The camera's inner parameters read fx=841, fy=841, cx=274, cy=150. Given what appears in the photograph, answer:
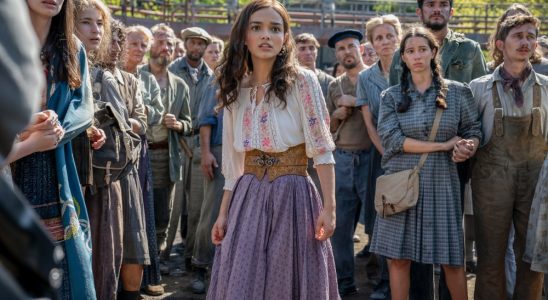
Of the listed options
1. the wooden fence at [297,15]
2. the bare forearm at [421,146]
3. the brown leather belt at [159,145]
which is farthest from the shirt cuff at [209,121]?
the wooden fence at [297,15]

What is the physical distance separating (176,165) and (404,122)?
264cm

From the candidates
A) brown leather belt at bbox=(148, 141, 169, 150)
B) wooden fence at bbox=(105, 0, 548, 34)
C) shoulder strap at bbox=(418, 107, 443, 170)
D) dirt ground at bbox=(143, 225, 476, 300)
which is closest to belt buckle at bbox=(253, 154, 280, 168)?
shoulder strap at bbox=(418, 107, 443, 170)

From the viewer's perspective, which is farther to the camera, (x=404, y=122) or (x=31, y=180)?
(x=404, y=122)

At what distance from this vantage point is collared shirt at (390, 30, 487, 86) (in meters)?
6.25

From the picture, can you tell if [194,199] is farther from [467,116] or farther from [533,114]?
[533,114]

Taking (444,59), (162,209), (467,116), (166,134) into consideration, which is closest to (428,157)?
(467,116)

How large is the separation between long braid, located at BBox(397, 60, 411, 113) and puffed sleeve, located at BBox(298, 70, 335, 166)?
1.24 meters

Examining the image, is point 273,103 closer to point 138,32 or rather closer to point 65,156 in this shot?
point 65,156

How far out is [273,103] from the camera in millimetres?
4512

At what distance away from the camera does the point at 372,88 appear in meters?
6.76

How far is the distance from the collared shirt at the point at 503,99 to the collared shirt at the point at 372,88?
1100 millimetres

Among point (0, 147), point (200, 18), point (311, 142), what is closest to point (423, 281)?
point (311, 142)

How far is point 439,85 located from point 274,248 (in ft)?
6.16

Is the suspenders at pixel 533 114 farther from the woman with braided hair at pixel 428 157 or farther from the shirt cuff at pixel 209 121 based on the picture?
the shirt cuff at pixel 209 121
